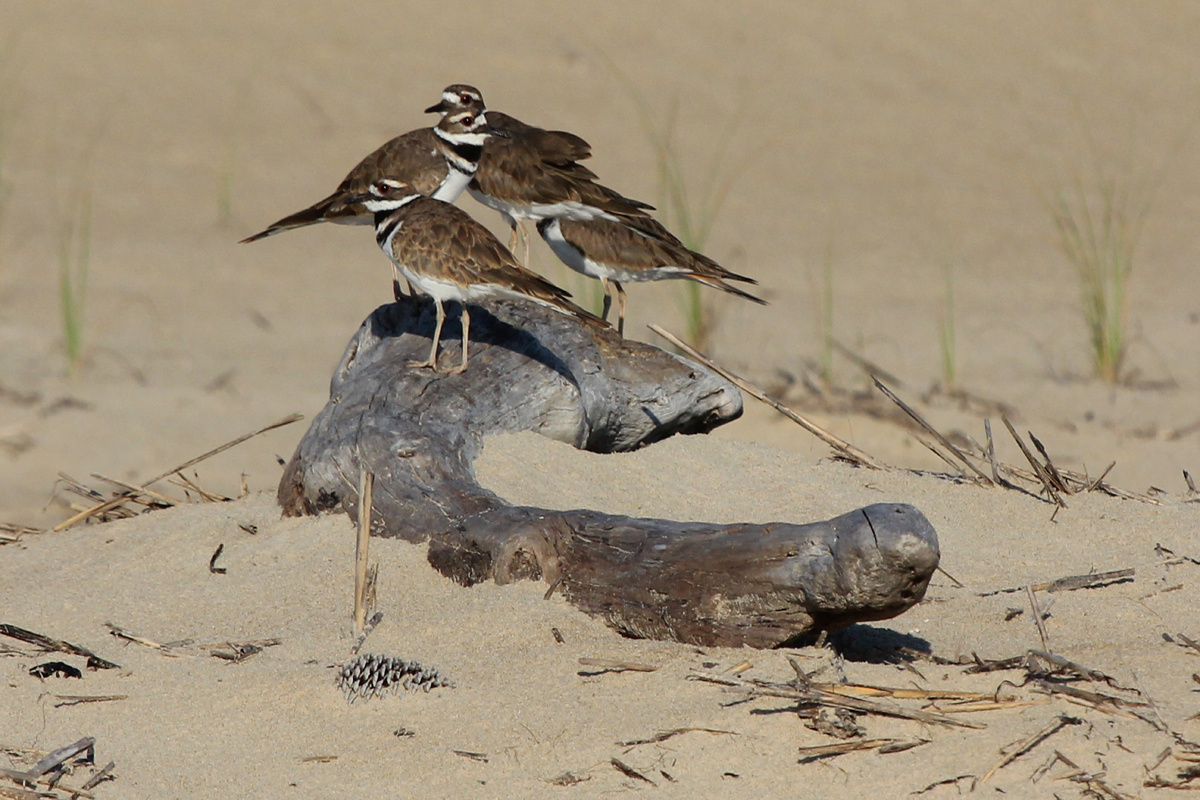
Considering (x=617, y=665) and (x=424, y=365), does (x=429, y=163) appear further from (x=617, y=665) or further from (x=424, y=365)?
(x=617, y=665)

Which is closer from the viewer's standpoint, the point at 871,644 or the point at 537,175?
the point at 871,644

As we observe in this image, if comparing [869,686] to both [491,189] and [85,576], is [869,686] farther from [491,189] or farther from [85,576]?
[491,189]

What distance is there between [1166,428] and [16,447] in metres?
6.02

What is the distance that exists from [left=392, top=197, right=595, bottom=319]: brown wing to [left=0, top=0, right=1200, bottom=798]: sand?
1.77 ft

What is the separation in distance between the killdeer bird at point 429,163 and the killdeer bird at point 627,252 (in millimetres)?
561

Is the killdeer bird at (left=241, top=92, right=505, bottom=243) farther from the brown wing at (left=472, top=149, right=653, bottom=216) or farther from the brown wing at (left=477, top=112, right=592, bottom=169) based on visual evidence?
the brown wing at (left=477, top=112, right=592, bottom=169)

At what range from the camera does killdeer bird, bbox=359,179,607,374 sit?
4824 mm

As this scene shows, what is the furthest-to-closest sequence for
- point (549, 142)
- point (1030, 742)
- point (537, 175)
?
1. point (549, 142)
2. point (537, 175)
3. point (1030, 742)

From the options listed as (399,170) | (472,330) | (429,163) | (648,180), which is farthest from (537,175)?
(648,180)

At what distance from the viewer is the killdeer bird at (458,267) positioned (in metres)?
4.82

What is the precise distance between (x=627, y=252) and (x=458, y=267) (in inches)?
59.3

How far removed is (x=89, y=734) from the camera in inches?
122

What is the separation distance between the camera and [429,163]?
6.03 meters

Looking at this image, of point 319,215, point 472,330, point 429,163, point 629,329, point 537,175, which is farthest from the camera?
point 629,329
